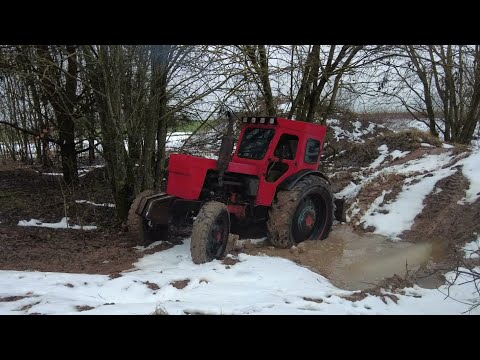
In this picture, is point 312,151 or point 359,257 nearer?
point 359,257

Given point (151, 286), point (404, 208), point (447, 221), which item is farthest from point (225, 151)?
point (404, 208)

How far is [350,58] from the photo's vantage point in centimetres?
922

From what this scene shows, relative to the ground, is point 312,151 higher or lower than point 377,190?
higher

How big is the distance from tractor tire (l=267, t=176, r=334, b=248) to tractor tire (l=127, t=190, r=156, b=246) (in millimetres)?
1862

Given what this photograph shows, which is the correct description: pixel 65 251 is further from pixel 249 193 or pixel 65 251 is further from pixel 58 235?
pixel 249 193

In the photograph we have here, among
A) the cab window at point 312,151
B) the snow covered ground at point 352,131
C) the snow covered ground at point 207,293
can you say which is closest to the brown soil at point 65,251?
the snow covered ground at point 207,293

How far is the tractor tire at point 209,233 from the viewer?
5493 mm

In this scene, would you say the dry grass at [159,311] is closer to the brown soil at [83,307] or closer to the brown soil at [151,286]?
the brown soil at [83,307]

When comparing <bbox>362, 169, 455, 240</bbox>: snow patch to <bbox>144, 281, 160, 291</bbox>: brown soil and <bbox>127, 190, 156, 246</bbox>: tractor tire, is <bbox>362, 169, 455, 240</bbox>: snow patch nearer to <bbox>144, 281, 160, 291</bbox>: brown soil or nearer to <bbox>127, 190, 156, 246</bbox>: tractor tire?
<bbox>127, 190, 156, 246</bbox>: tractor tire

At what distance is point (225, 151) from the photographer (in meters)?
5.88

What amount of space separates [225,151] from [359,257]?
2.65 metres

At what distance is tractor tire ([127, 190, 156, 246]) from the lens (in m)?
6.33

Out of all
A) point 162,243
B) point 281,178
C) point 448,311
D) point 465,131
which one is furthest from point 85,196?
point 465,131

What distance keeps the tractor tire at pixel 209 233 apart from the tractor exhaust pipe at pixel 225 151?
0.52 m
